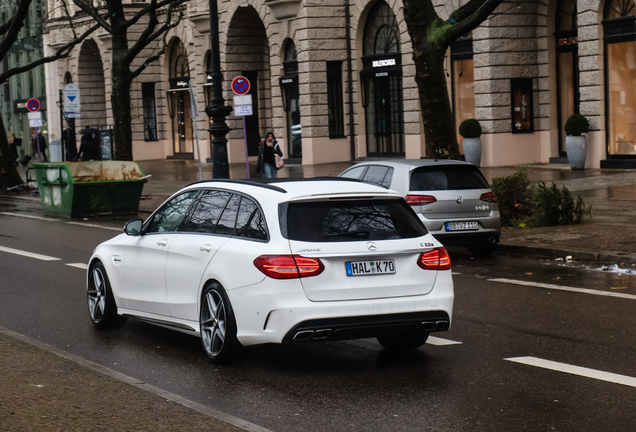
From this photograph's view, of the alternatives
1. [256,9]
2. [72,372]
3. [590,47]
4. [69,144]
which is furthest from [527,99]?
[72,372]

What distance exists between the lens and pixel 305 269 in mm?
6906

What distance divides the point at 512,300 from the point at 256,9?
32121 millimetres

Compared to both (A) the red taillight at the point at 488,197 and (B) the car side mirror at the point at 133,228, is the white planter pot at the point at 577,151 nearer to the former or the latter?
(A) the red taillight at the point at 488,197

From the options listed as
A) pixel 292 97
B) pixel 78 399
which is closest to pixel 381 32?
pixel 292 97

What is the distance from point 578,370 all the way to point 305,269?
206 cm

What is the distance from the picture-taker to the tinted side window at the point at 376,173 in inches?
567

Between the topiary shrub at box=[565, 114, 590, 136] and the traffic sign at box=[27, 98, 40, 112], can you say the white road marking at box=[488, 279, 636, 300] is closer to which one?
the topiary shrub at box=[565, 114, 590, 136]

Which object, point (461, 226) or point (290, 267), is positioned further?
point (461, 226)

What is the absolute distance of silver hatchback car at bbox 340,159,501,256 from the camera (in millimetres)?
13844

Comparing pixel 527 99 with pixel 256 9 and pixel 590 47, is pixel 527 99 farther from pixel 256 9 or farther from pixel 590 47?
pixel 256 9

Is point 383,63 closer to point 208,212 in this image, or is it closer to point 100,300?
point 100,300

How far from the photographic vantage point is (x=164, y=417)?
18.0 ft

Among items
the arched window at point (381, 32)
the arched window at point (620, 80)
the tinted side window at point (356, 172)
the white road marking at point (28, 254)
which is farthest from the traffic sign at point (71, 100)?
the tinted side window at point (356, 172)

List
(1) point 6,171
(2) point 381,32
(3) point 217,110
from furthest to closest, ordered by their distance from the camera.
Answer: (2) point 381,32, (1) point 6,171, (3) point 217,110
